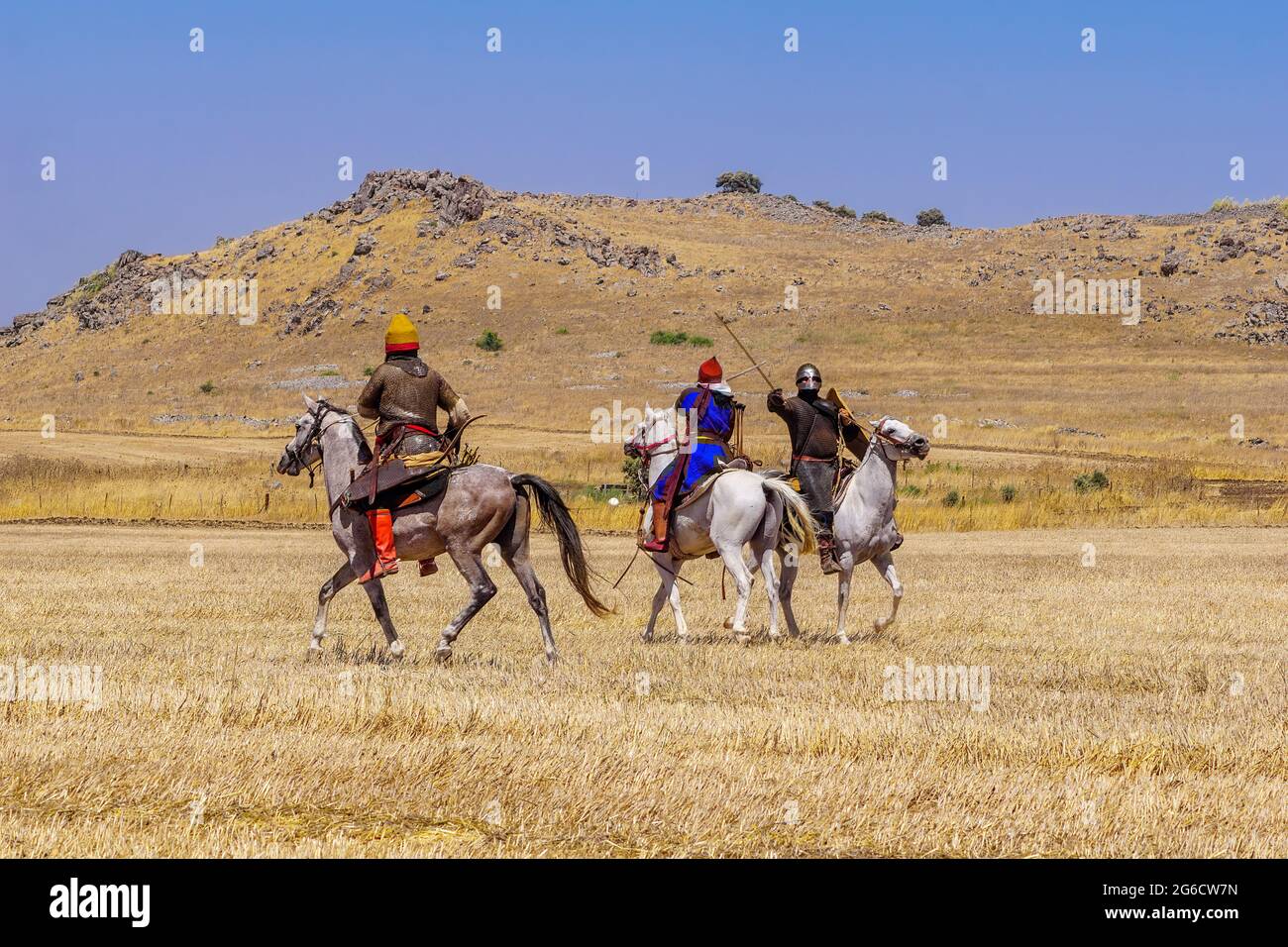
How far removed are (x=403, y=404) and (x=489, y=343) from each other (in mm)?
75835

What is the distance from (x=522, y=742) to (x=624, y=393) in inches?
2343

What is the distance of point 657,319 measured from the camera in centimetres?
9425

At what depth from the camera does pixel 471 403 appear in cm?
6881

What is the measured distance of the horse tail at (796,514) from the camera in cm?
1503

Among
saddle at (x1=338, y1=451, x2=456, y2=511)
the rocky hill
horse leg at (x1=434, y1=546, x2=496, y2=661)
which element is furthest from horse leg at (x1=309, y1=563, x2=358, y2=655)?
the rocky hill

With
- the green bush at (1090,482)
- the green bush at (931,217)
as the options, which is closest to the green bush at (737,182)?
the green bush at (931,217)

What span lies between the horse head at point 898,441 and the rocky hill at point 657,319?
119 ft

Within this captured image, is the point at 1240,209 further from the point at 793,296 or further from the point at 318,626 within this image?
the point at 318,626

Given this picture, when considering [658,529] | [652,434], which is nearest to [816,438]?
[652,434]

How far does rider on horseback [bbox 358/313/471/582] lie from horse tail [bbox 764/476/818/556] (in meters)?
3.31

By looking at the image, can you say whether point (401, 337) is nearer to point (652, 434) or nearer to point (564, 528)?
point (564, 528)

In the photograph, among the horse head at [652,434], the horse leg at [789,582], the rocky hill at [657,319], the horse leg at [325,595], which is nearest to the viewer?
the horse leg at [325,595]

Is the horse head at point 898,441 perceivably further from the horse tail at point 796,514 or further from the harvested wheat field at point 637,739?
the harvested wheat field at point 637,739

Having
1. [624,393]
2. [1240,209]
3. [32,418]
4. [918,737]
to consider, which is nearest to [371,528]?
[918,737]
